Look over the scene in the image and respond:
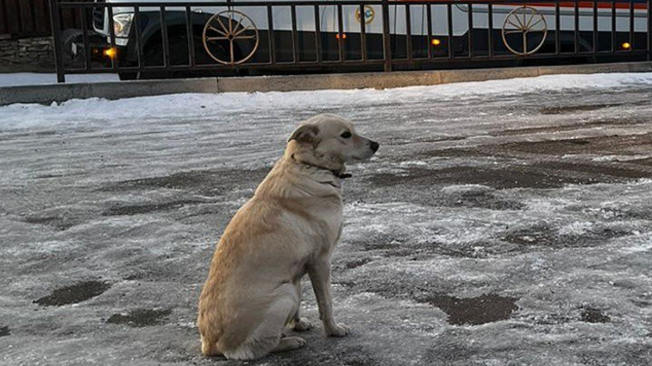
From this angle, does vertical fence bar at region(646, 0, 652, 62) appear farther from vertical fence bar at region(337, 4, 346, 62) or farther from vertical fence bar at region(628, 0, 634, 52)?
vertical fence bar at region(337, 4, 346, 62)

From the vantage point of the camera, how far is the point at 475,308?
375 centimetres

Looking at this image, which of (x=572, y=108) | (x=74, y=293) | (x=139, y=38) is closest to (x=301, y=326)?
(x=74, y=293)

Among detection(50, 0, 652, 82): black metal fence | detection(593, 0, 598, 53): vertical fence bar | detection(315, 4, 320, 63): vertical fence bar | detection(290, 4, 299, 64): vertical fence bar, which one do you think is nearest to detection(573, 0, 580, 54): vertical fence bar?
detection(50, 0, 652, 82): black metal fence

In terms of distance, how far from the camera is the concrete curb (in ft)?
41.4

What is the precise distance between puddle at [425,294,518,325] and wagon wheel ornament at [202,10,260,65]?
32.7 feet

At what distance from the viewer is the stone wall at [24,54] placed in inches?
855

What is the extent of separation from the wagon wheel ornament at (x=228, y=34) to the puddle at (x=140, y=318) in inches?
382

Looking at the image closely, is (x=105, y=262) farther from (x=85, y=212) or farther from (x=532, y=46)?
(x=532, y=46)

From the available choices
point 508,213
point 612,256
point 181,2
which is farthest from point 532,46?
point 612,256

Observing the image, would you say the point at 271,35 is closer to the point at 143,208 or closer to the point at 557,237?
the point at 143,208

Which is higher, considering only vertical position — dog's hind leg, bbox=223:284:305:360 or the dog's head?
the dog's head

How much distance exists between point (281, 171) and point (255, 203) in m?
0.18

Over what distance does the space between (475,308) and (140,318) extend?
4.87 ft

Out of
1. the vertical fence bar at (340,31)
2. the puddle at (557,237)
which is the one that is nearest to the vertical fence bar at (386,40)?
the vertical fence bar at (340,31)
